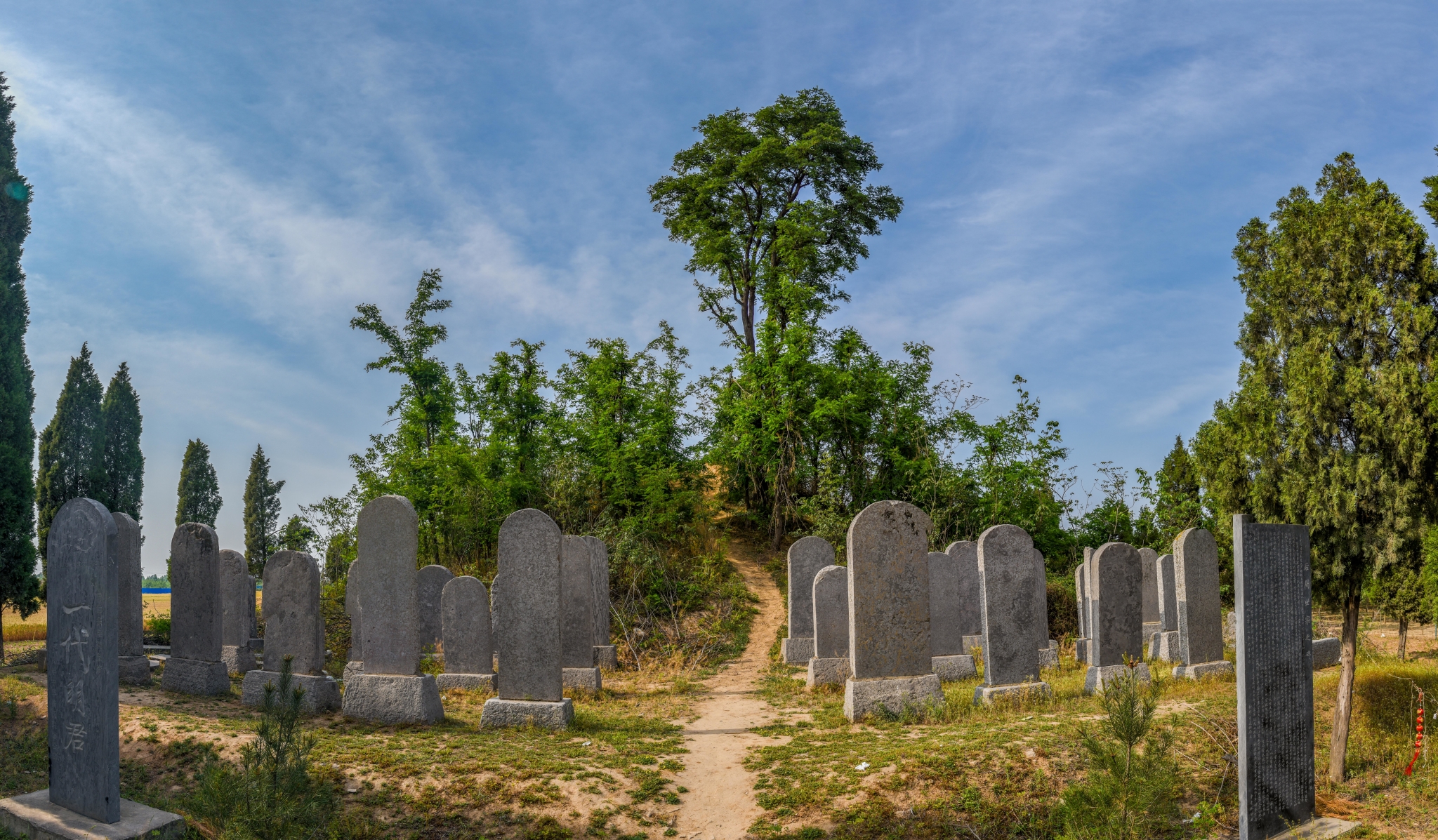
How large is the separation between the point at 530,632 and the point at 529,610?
0.83 feet

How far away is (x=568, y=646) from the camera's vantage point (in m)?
13.4

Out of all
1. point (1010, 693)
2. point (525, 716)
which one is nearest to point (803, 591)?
point (1010, 693)

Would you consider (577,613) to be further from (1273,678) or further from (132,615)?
(1273,678)

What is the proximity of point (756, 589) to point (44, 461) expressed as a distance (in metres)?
20.8

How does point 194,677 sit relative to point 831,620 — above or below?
below

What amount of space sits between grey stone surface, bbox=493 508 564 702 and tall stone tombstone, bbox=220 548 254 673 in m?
6.76

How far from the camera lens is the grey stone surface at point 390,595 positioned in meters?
10.2

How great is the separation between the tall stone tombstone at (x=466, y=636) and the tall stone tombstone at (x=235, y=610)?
14.4 feet

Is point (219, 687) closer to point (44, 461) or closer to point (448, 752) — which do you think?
point (448, 752)

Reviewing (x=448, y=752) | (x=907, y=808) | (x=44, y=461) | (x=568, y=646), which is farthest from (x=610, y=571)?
(x=44, y=461)

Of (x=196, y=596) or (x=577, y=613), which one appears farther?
(x=577, y=613)

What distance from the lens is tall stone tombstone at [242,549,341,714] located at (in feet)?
35.6

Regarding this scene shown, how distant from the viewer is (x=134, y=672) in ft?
39.2

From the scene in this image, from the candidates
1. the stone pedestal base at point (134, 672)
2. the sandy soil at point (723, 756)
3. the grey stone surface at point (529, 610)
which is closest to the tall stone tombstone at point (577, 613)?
the sandy soil at point (723, 756)
